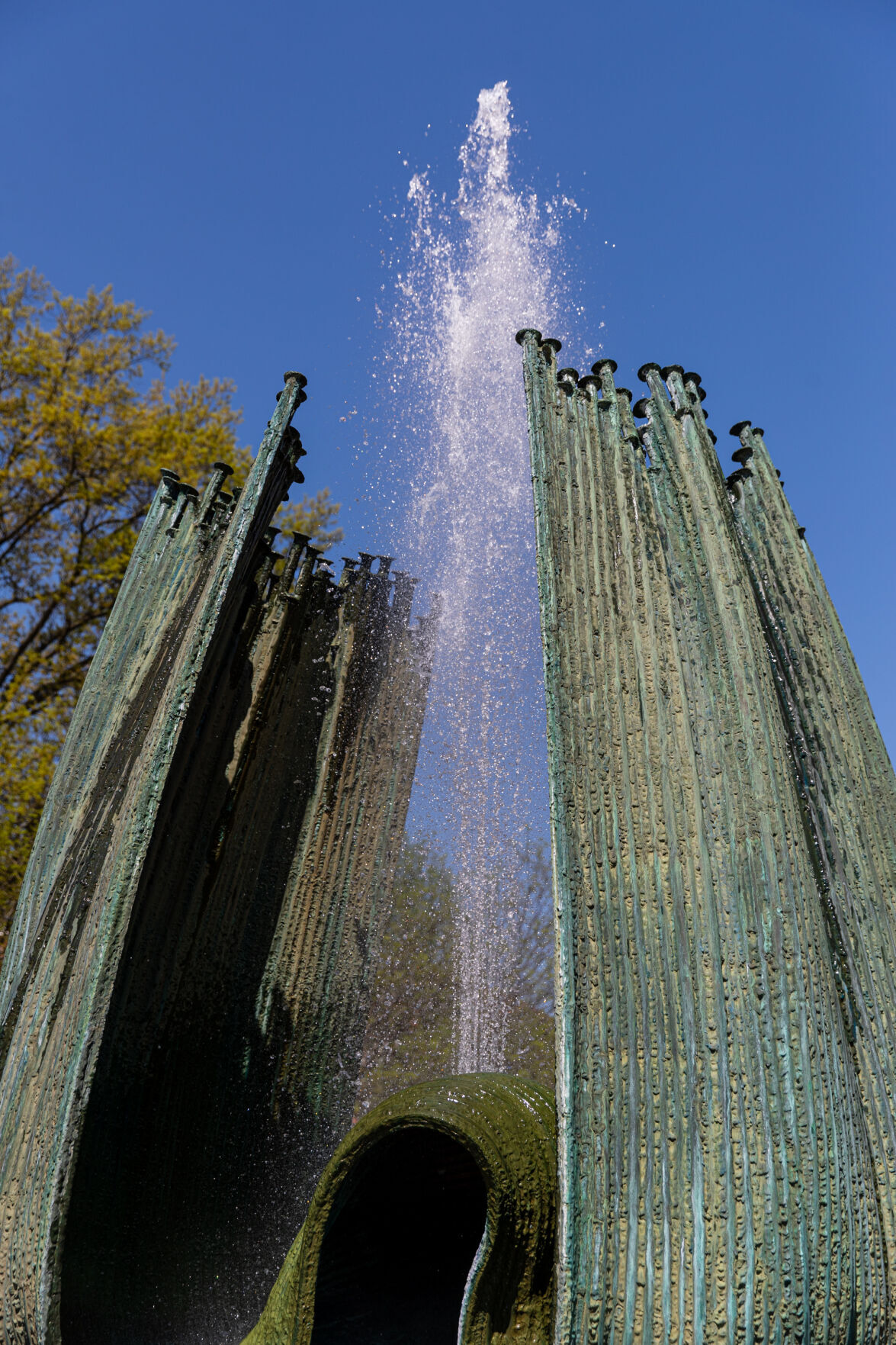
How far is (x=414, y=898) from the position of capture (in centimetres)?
583

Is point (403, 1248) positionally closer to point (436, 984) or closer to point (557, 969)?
point (557, 969)

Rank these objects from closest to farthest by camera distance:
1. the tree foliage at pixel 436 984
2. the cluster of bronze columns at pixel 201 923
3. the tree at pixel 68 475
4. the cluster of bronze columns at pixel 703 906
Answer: the cluster of bronze columns at pixel 703 906 → the cluster of bronze columns at pixel 201 923 → the tree foliage at pixel 436 984 → the tree at pixel 68 475

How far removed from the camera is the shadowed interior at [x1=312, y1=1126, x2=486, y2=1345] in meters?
2.75

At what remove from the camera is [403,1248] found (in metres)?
2.95

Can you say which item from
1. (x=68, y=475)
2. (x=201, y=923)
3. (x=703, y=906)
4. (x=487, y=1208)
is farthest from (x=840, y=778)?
(x=68, y=475)

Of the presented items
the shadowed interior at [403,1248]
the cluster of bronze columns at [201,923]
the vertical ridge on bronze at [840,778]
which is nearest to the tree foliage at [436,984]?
the cluster of bronze columns at [201,923]

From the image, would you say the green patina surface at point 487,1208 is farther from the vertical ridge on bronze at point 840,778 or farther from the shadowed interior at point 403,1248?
the vertical ridge on bronze at point 840,778

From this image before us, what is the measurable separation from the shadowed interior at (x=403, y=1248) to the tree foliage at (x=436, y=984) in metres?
1.94

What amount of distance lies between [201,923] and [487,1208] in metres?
1.66

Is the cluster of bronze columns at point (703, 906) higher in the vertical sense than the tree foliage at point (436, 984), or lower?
lower

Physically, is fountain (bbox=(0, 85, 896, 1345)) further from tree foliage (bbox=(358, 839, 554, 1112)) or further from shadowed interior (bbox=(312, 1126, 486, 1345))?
tree foliage (bbox=(358, 839, 554, 1112))

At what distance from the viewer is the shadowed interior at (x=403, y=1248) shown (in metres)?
2.75

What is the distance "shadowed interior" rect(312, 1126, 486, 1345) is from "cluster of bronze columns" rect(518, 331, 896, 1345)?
81cm

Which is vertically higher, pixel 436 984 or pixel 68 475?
pixel 68 475
